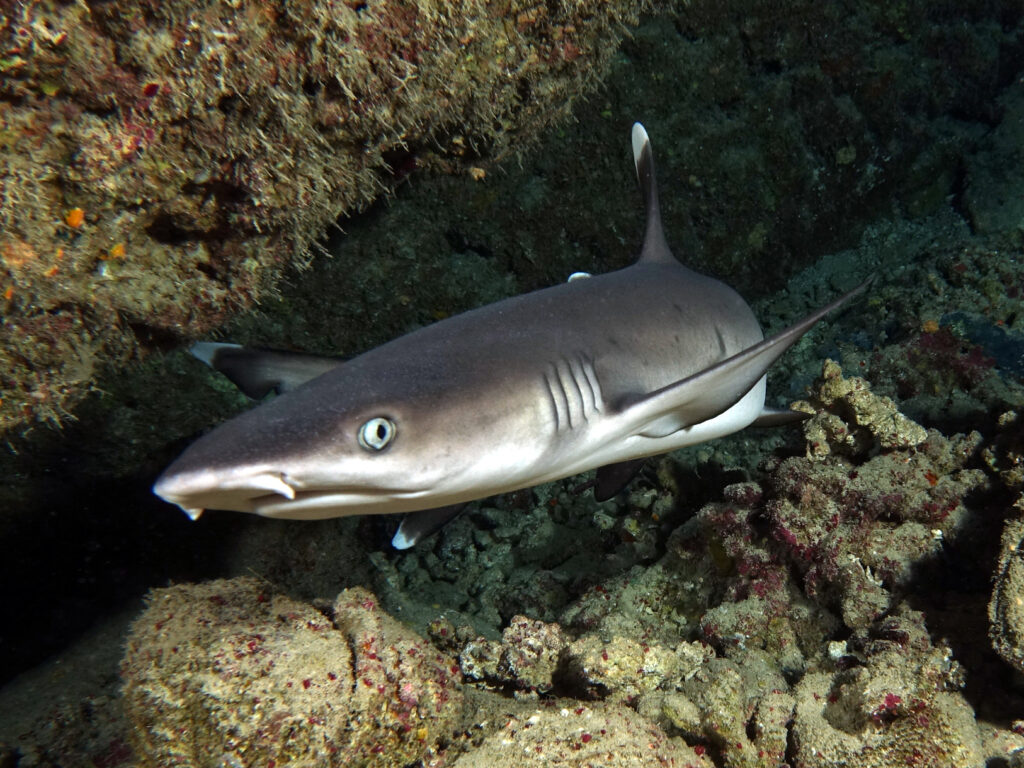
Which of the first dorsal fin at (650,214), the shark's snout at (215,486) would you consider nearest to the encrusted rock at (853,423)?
the first dorsal fin at (650,214)

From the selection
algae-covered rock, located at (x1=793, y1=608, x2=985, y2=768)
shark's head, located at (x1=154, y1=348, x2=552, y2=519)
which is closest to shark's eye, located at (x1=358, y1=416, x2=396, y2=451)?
shark's head, located at (x1=154, y1=348, x2=552, y2=519)

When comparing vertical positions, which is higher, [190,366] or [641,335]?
[190,366]

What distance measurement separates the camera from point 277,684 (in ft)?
6.87

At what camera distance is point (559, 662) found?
3.08 meters

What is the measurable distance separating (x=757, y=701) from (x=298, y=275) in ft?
13.5

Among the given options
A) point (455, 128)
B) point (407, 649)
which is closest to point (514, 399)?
point (407, 649)

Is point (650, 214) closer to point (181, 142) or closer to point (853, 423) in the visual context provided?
point (853, 423)

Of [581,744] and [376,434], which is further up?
[376,434]

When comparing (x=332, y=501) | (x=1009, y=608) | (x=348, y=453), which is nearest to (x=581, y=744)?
(x=332, y=501)

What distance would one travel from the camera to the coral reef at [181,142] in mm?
2100

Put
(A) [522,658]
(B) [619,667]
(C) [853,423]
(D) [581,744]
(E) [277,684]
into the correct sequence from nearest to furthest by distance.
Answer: (E) [277,684] < (D) [581,744] < (B) [619,667] < (A) [522,658] < (C) [853,423]

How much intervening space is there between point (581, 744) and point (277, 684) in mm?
1169

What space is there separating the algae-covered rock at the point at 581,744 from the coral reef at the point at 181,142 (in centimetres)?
241

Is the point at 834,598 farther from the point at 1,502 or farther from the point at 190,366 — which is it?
the point at 1,502
